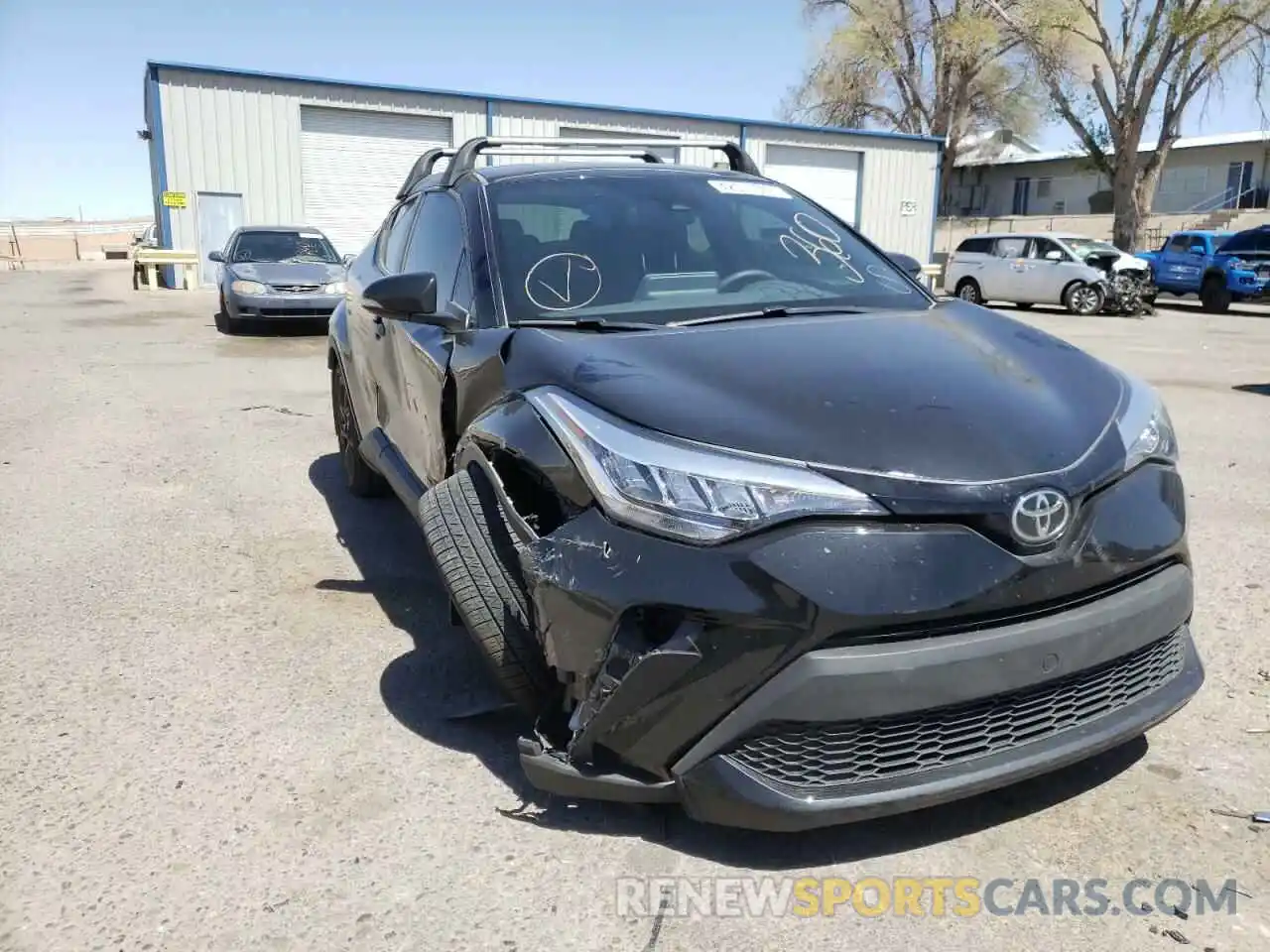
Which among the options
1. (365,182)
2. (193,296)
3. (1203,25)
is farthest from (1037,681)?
(1203,25)

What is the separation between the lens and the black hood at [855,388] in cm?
218

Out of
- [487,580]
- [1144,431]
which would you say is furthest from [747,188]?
[487,580]

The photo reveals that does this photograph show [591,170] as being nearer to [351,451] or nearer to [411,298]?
[411,298]

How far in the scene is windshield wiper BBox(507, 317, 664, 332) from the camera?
9.57ft

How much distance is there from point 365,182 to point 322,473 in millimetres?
19210

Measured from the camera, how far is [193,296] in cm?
2064

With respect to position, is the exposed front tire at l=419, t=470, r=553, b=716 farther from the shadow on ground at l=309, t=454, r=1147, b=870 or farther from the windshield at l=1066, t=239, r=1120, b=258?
the windshield at l=1066, t=239, r=1120, b=258

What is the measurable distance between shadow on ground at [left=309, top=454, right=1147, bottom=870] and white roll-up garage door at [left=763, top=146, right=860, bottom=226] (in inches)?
999

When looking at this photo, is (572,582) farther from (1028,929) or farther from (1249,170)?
(1249,170)

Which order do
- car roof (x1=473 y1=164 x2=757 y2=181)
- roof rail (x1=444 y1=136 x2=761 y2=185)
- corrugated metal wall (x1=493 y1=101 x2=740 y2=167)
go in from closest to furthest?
1. car roof (x1=473 y1=164 x2=757 y2=181)
2. roof rail (x1=444 y1=136 x2=761 y2=185)
3. corrugated metal wall (x1=493 y1=101 x2=740 y2=167)

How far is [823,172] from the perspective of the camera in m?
28.5

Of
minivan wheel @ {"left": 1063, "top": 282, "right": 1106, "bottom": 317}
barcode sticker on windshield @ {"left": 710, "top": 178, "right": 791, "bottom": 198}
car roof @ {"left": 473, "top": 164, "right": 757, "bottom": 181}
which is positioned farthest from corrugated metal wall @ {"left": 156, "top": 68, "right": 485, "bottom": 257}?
barcode sticker on windshield @ {"left": 710, "top": 178, "right": 791, "bottom": 198}
